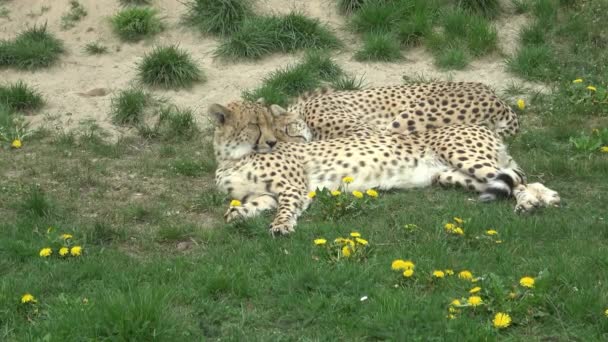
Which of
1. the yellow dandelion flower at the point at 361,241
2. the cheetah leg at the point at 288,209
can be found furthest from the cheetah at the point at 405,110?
the yellow dandelion flower at the point at 361,241

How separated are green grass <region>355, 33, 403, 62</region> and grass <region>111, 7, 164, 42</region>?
210 cm

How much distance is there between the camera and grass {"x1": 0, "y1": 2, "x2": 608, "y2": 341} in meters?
4.28

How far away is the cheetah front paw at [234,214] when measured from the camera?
6051mm

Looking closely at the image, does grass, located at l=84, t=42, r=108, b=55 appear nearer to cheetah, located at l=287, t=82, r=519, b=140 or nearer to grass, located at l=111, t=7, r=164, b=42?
grass, located at l=111, t=7, r=164, b=42

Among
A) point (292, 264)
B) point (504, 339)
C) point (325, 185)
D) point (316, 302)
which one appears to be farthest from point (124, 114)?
point (504, 339)

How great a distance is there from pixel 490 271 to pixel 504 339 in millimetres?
812

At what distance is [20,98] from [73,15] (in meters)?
1.56

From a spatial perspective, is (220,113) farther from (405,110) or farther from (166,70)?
(166,70)

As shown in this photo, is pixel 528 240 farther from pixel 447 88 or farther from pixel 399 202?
pixel 447 88

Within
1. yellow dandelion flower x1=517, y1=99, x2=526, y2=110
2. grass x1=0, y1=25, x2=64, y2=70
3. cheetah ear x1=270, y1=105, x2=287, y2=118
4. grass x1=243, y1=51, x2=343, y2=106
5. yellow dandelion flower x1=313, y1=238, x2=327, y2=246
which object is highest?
yellow dandelion flower x1=313, y1=238, x2=327, y2=246

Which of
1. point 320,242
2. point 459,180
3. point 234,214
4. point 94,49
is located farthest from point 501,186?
point 94,49

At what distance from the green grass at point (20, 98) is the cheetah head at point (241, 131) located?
220 centimetres

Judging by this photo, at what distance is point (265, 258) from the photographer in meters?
5.23

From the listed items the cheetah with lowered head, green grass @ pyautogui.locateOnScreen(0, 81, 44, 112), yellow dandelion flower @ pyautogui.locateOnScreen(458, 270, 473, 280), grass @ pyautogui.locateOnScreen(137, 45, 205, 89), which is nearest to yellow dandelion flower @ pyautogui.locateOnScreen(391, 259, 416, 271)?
yellow dandelion flower @ pyautogui.locateOnScreen(458, 270, 473, 280)
